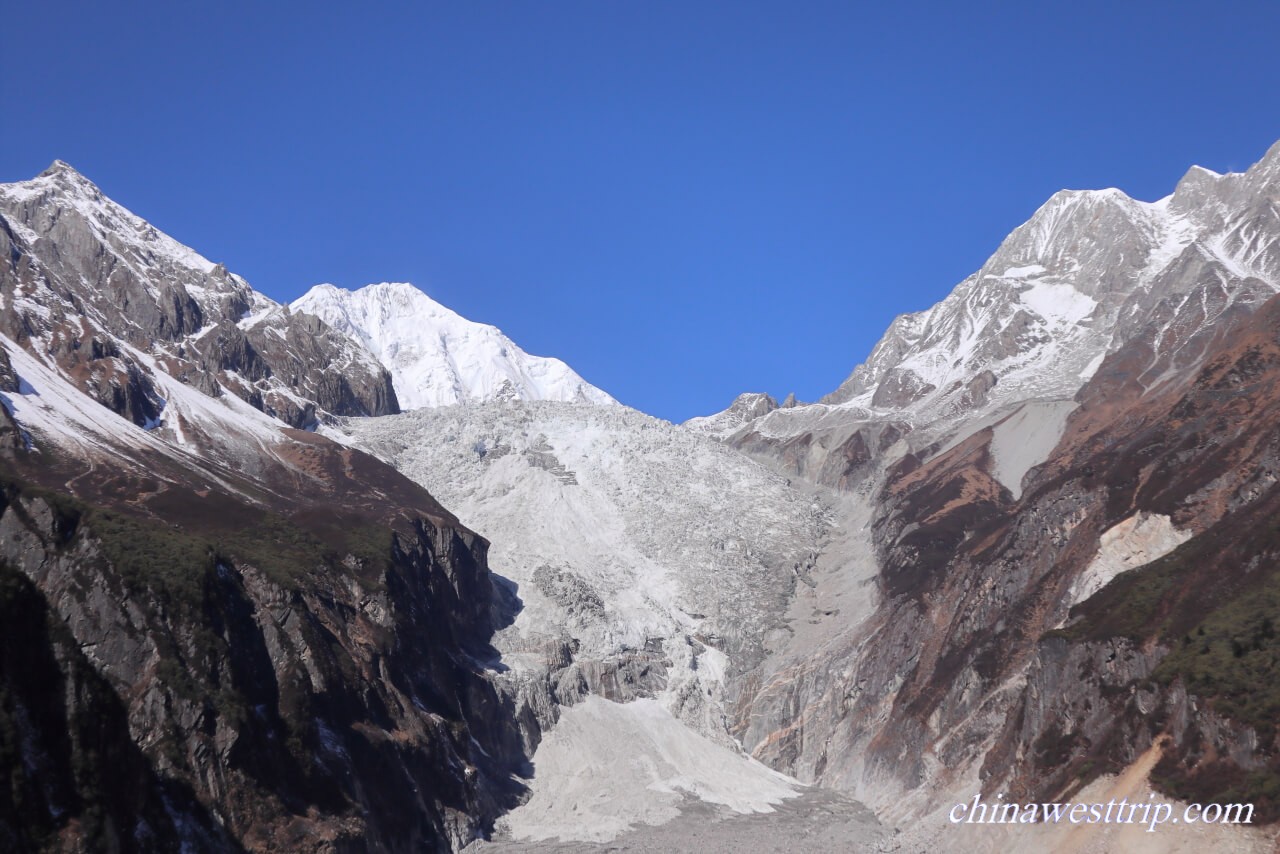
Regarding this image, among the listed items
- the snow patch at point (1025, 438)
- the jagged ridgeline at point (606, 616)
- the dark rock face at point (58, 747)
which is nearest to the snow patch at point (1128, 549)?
the jagged ridgeline at point (606, 616)

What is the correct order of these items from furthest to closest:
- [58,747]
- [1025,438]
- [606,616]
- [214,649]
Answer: [1025,438]
[606,616]
[214,649]
[58,747]

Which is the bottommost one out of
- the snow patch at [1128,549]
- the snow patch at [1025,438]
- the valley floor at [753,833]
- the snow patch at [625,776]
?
the valley floor at [753,833]

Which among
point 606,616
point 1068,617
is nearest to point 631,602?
point 606,616

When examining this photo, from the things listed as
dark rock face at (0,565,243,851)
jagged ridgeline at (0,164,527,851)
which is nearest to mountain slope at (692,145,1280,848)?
jagged ridgeline at (0,164,527,851)

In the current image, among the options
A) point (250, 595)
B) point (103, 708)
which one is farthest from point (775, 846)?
point (103, 708)

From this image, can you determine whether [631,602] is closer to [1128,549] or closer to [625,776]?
[625,776]

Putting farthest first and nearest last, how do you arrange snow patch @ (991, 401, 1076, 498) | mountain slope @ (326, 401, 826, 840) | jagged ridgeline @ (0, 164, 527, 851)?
1. snow patch @ (991, 401, 1076, 498)
2. mountain slope @ (326, 401, 826, 840)
3. jagged ridgeline @ (0, 164, 527, 851)

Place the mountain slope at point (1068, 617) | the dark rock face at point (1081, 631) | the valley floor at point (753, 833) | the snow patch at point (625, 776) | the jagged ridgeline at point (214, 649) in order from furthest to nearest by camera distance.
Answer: the snow patch at point (625, 776) → the valley floor at point (753, 833) → the mountain slope at point (1068, 617) → the dark rock face at point (1081, 631) → the jagged ridgeline at point (214, 649)

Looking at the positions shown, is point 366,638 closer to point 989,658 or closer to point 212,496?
point 212,496

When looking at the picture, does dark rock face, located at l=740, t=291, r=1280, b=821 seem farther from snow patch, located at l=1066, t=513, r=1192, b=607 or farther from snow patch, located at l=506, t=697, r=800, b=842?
snow patch, located at l=506, t=697, r=800, b=842

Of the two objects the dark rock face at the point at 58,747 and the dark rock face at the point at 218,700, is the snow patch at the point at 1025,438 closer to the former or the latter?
the dark rock face at the point at 218,700

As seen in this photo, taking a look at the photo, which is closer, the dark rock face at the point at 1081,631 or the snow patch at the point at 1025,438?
the dark rock face at the point at 1081,631

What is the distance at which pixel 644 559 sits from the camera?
16700 cm

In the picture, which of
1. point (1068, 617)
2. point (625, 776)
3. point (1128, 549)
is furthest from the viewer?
point (625, 776)
